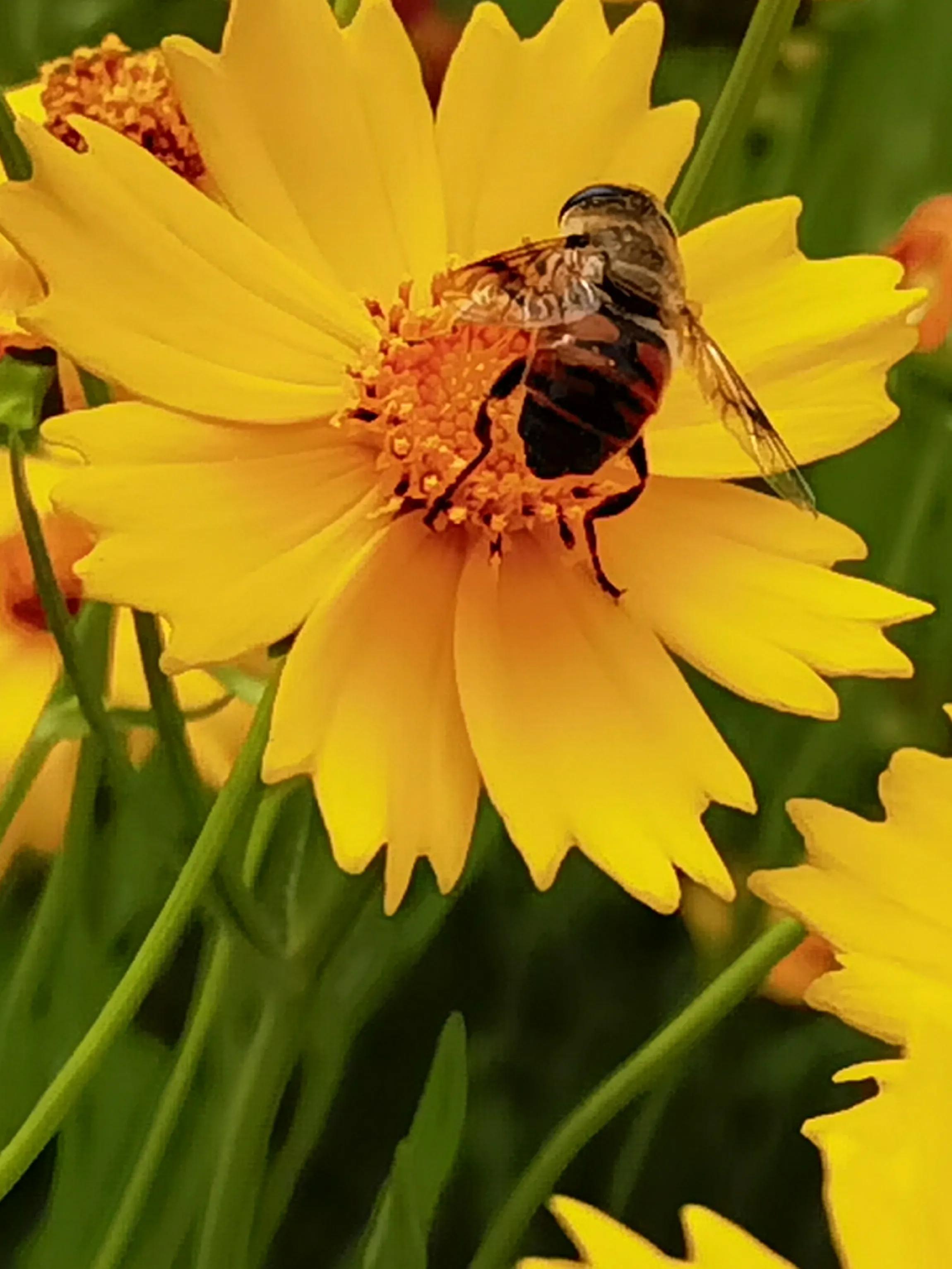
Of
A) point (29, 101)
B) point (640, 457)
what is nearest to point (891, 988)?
point (640, 457)

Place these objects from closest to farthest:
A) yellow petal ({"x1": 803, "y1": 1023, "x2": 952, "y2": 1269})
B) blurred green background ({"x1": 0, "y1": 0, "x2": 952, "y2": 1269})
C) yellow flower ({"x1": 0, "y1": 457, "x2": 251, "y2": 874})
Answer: yellow petal ({"x1": 803, "y1": 1023, "x2": 952, "y2": 1269}) < yellow flower ({"x1": 0, "y1": 457, "x2": 251, "y2": 874}) < blurred green background ({"x1": 0, "y1": 0, "x2": 952, "y2": 1269})

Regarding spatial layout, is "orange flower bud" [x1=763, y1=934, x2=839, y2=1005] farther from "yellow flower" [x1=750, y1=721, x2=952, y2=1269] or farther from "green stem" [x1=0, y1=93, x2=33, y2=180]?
"green stem" [x1=0, y1=93, x2=33, y2=180]

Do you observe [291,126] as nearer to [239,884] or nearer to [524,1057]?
[239,884]

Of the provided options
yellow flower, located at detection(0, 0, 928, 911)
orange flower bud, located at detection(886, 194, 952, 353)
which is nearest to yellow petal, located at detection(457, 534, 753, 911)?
yellow flower, located at detection(0, 0, 928, 911)

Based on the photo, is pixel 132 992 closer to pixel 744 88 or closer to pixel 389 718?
pixel 389 718

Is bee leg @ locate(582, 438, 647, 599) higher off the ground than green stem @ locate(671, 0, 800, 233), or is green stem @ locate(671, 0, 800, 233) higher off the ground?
green stem @ locate(671, 0, 800, 233)

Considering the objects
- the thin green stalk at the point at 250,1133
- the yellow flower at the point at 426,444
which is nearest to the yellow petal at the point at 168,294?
the yellow flower at the point at 426,444

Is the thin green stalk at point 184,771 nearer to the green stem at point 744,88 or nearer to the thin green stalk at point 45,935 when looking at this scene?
the thin green stalk at point 45,935
